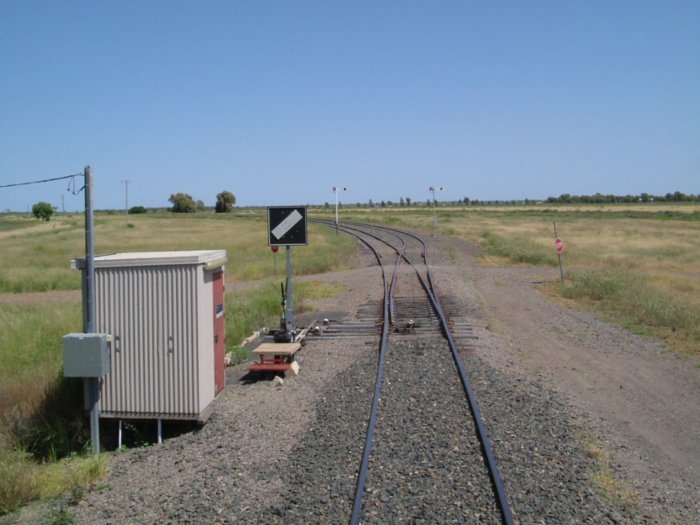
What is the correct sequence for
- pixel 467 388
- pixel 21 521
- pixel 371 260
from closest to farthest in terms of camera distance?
1. pixel 21 521
2. pixel 467 388
3. pixel 371 260

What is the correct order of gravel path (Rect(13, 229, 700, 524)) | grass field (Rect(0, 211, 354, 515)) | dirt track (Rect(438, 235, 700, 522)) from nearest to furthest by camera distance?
gravel path (Rect(13, 229, 700, 524))
dirt track (Rect(438, 235, 700, 522))
grass field (Rect(0, 211, 354, 515))

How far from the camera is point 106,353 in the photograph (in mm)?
7617

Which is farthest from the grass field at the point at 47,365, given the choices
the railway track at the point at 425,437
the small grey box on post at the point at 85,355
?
the railway track at the point at 425,437

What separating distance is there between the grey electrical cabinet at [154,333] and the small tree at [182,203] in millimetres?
→ 147613

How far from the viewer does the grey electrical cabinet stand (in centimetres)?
766

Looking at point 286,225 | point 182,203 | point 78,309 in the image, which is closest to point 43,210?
point 182,203

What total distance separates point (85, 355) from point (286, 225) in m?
4.68

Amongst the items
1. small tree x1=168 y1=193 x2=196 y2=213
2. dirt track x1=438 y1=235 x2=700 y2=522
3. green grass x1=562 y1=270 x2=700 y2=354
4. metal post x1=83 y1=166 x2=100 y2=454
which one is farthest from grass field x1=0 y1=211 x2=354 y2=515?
small tree x1=168 y1=193 x2=196 y2=213

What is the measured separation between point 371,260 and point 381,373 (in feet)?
68.8

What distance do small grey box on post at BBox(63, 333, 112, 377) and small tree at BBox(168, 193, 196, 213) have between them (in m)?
148

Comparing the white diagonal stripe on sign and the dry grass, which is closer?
the dry grass

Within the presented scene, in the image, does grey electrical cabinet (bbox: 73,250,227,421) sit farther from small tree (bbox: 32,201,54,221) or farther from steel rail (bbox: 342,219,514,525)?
small tree (bbox: 32,201,54,221)

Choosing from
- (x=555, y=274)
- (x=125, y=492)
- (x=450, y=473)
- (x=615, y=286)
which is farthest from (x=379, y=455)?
(x=555, y=274)

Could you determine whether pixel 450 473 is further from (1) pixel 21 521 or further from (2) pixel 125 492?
(1) pixel 21 521
